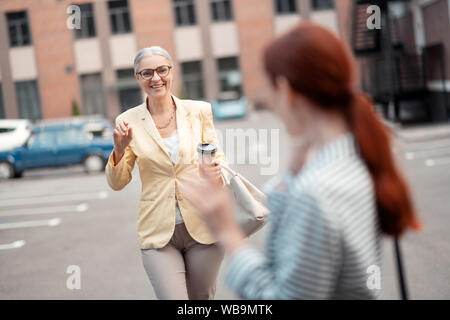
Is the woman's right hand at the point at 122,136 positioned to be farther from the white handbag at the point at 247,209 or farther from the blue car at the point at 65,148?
the blue car at the point at 65,148

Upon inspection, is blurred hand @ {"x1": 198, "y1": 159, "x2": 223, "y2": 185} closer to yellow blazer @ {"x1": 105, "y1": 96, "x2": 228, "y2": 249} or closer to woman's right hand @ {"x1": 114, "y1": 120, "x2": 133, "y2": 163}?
yellow blazer @ {"x1": 105, "y1": 96, "x2": 228, "y2": 249}

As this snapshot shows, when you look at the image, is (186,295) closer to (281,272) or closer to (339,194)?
(281,272)

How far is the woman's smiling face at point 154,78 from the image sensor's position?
123 inches

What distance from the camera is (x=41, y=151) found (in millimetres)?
16469

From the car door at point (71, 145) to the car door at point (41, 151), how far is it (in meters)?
0.19

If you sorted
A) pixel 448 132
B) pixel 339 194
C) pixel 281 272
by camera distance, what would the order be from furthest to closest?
pixel 448 132 → pixel 281 272 → pixel 339 194

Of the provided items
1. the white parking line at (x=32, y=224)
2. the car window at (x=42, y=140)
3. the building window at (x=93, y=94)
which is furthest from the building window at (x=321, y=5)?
the white parking line at (x=32, y=224)

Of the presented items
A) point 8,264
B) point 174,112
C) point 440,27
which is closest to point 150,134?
point 174,112

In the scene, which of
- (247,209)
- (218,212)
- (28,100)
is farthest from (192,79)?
(218,212)

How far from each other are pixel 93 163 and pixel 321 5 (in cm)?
2390

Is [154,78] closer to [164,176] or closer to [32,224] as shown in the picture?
[164,176]
